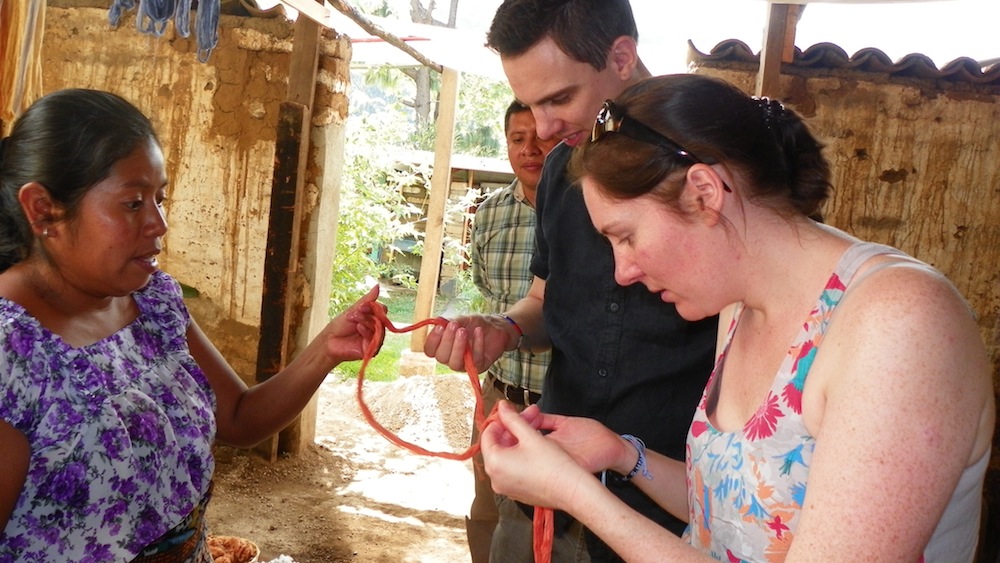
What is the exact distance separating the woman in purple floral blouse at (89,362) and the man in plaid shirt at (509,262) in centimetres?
232

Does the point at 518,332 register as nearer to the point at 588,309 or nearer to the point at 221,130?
the point at 588,309

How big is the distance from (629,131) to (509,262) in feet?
10.4

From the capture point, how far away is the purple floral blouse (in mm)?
1918

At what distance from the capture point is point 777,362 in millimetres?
1620

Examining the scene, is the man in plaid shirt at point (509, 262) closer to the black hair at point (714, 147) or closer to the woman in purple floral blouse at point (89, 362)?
the woman in purple floral blouse at point (89, 362)

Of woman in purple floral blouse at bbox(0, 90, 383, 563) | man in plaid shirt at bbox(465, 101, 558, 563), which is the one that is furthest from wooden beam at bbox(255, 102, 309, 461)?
woman in purple floral blouse at bbox(0, 90, 383, 563)

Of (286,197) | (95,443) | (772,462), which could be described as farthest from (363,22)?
(772,462)

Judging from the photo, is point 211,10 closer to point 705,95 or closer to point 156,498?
point 156,498

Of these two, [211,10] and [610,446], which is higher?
[211,10]

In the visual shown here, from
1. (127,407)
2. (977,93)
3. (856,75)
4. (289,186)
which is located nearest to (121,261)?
(127,407)

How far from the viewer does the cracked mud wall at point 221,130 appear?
5742 mm

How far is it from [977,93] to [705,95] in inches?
165

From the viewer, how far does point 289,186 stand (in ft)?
17.3

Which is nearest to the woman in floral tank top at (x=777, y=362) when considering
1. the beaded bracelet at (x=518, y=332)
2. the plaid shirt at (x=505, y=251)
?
the beaded bracelet at (x=518, y=332)
